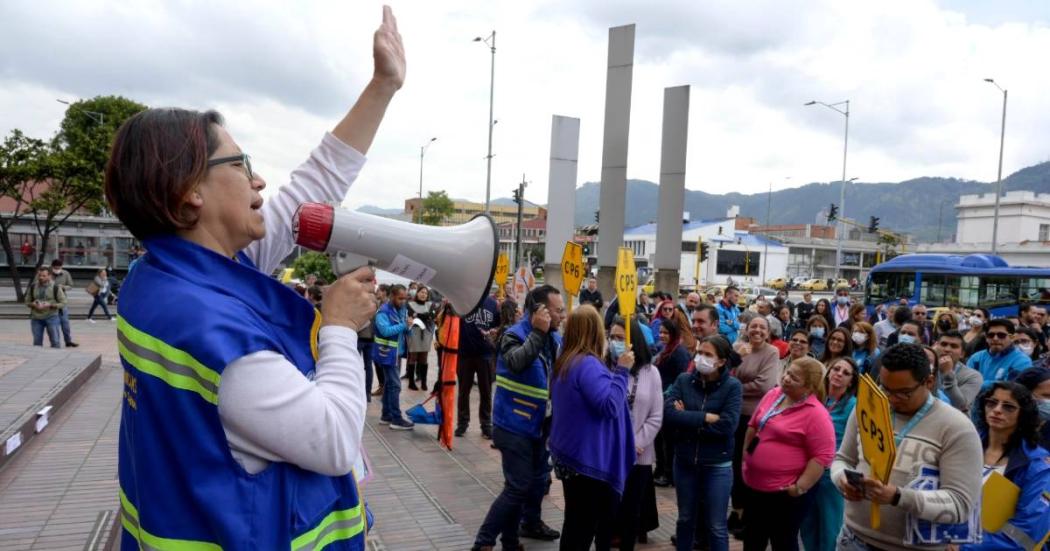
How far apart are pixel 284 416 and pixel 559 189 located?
13.7 meters

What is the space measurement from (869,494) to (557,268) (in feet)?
38.9

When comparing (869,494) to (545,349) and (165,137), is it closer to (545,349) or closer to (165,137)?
(545,349)

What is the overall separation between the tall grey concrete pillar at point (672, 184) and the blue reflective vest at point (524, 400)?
10382 mm

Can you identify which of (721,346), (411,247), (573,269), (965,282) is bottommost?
(721,346)

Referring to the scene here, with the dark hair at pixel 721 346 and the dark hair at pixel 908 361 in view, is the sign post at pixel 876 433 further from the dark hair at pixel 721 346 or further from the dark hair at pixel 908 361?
the dark hair at pixel 721 346

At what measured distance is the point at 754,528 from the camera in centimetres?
425

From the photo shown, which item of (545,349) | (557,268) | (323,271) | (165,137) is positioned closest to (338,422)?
(165,137)

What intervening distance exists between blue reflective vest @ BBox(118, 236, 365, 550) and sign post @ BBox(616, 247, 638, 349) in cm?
353

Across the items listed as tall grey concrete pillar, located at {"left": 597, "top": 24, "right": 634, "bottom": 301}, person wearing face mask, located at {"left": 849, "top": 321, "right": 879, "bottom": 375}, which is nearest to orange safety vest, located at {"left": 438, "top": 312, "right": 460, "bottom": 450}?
person wearing face mask, located at {"left": 849, "top": 321, "right": 879, "bottom": 375}

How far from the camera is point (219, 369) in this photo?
1120 mm

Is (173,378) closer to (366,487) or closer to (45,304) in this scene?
(366,487)

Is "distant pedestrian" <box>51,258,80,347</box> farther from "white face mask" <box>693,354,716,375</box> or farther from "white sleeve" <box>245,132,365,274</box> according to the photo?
"white sleeve" <box>245,132,365,274</box>

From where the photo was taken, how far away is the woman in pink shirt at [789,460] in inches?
160

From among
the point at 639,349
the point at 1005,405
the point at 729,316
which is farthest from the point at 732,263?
the point at 1005,405
